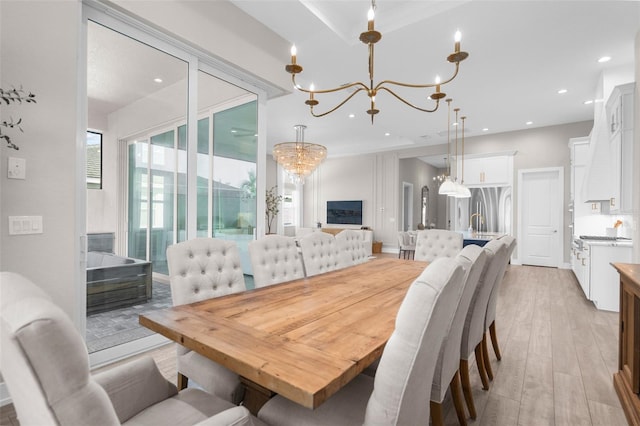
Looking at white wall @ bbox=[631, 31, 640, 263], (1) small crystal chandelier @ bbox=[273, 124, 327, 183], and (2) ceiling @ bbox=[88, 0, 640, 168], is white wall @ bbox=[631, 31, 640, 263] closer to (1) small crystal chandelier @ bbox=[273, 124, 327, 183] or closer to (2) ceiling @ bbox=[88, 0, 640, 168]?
(2) ceiling @ bbox=[88, 0, 640, 168]

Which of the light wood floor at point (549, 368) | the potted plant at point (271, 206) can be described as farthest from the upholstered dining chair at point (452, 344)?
the potted plant at point (271, 206)

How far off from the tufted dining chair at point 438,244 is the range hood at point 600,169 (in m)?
2.08

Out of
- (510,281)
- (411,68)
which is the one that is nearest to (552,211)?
(510,281)

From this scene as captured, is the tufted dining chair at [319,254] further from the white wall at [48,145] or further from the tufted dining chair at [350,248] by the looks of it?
the white wall at [48,145]

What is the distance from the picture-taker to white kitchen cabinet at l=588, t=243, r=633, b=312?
3.65m

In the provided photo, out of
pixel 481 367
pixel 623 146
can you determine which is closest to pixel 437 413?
pixel 481 367

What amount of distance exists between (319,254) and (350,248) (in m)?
0.49

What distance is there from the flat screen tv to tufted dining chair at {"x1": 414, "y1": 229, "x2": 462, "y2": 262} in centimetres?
586

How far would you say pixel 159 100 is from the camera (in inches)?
112

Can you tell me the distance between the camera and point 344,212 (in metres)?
9.81

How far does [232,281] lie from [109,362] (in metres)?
1.34

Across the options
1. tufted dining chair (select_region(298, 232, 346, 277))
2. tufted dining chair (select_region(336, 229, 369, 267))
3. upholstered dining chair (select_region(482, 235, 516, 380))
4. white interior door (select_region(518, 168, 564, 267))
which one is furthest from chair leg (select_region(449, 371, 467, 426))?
white interior door (select_region(518, 168, 564, 267))

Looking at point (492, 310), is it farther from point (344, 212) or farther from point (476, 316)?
point (344, 212)

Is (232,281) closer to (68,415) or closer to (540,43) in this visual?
(68,415)
